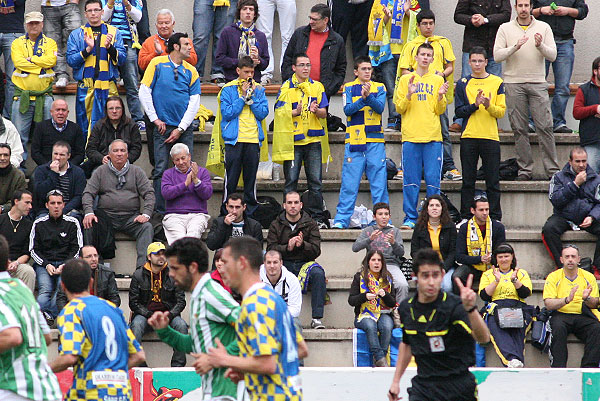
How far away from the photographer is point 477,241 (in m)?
11.9

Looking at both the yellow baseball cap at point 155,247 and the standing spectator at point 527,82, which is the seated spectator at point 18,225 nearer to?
the yellow baseball cap at point 155,247

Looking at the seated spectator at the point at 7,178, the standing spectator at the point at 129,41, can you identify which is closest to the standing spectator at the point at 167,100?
the standing spectator at the point at 129,41

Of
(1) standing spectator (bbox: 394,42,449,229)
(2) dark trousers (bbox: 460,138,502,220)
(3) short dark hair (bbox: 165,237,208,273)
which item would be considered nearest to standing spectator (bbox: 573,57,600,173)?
(2) dark trousers (bbox: 460,138,502,220)

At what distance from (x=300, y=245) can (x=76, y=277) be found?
A: 541 cm

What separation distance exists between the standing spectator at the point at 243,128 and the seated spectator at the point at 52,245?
2079 mm

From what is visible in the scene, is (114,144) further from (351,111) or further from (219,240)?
(351,111)

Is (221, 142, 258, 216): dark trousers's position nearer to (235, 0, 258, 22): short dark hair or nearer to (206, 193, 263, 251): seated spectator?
(206, 193, 263, 251): seated spectator

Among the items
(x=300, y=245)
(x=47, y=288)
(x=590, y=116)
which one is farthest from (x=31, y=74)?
(x=590, y=116)

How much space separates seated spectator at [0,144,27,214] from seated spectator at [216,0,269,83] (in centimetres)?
324

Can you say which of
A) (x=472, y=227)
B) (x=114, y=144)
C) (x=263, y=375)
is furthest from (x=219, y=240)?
(x=263, y=375)

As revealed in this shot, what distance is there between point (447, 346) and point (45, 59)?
9018 mm

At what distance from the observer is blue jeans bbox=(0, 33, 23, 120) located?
571 inches

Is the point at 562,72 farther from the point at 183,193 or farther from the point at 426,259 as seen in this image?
the point at 426,259

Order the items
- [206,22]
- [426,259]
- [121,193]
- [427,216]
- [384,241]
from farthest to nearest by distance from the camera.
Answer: [206,22] → [121,193] → [427,216] → [384,241] → [426,259]
